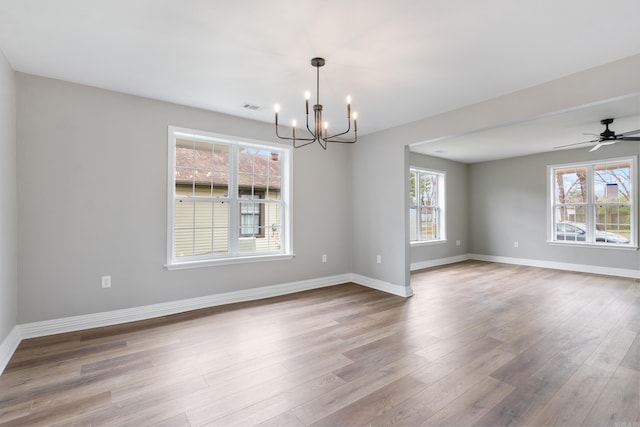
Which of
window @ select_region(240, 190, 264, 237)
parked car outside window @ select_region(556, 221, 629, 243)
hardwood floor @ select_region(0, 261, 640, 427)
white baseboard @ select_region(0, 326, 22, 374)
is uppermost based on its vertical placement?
window @ select_region(240, 190, 264, 237)

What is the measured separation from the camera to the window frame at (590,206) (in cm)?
563

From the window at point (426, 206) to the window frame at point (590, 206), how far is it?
2.17m

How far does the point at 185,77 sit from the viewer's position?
9.93 feet

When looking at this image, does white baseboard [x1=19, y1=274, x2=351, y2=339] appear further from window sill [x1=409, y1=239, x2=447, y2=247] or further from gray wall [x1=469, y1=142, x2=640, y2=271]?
gray wall [x1=469, y1=142, x2=640, y2=271]

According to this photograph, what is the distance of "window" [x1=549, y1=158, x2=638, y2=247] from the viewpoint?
5.76 metres

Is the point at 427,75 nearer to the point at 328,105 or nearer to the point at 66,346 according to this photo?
the point at 328,105

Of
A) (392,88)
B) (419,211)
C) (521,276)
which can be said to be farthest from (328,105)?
(521,276)

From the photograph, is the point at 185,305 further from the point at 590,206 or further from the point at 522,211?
the point at 590,206

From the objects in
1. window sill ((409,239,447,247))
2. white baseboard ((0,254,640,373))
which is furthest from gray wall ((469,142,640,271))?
window sill ((409,239,447,247))

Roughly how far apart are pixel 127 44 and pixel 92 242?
2016 millimetres

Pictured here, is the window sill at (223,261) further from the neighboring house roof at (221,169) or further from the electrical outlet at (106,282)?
the neighboring house roof at (221,169)

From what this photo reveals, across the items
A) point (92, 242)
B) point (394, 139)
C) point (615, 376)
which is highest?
point (394, 139)

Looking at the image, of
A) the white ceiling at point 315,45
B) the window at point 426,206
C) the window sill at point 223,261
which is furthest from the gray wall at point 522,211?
the window sill at point 223,261

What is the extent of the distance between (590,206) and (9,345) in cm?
896
